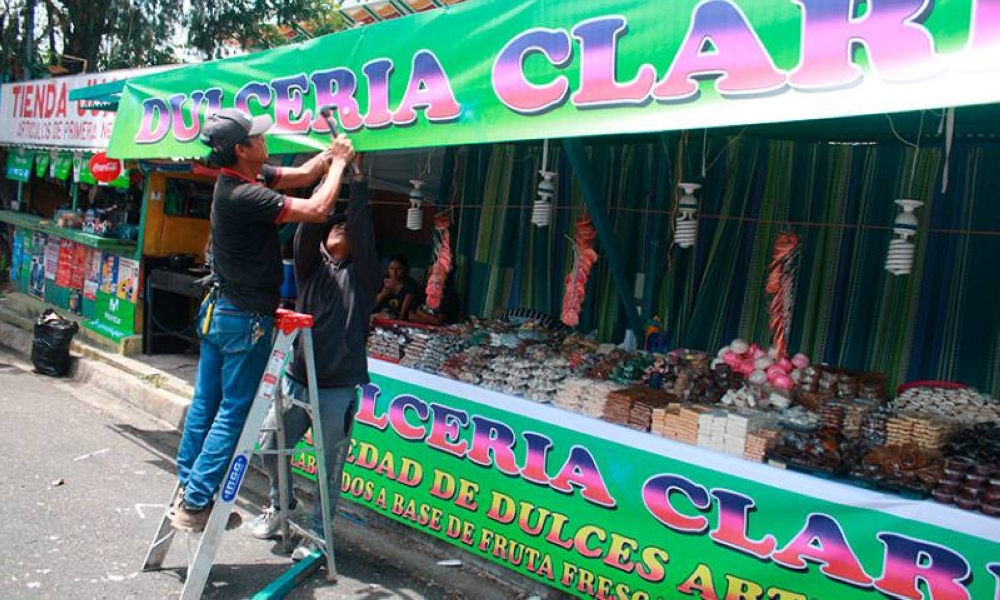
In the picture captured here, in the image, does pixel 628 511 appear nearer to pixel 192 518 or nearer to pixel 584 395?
pixel 584 395

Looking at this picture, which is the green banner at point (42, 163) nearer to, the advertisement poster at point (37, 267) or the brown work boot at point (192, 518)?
the advertisement poster at point (37, 267)

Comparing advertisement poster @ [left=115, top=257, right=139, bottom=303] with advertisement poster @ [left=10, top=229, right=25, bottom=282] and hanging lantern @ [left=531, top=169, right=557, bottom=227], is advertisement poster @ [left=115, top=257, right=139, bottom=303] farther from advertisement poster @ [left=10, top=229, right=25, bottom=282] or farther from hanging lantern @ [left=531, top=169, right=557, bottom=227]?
hanging lantern @ [left=531, top=169, right=557, bottom=227]

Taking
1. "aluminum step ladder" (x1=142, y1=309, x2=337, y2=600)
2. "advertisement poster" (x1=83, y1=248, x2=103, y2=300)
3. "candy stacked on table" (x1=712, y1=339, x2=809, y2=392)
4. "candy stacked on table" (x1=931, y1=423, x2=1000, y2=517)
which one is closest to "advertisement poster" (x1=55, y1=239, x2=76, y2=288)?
"advertisement poster" (x1=83, y1=248, x2=103, y2=300)

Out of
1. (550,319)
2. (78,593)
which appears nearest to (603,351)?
(550,319)

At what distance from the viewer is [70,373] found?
924 cm

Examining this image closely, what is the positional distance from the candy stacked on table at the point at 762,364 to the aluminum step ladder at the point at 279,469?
2351 mm

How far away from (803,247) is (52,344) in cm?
778

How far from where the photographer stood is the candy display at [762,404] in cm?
346

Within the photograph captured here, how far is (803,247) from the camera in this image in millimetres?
5172

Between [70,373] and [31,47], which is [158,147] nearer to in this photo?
[70,373]

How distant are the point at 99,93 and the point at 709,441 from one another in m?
7.51

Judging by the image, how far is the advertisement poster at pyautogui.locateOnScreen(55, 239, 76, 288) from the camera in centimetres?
1081

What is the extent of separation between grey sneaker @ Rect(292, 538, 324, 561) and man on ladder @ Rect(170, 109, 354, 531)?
0.75 m

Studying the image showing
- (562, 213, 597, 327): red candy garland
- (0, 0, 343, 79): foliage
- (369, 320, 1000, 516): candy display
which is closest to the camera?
(369, 320, 1000, 516): candy display
